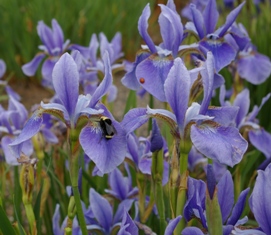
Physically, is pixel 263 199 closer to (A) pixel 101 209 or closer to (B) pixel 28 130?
(B) pixel 28 130

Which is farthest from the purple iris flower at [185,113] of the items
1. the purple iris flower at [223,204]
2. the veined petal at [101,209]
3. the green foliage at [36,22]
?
the green foliage at [36,22]

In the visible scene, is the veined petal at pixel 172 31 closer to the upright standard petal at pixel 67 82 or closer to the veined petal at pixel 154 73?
the veined petal at pixel 154 73

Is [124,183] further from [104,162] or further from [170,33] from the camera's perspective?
[104,162]

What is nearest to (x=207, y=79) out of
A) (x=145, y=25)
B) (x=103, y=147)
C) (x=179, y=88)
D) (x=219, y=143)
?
(x=179, y=88)

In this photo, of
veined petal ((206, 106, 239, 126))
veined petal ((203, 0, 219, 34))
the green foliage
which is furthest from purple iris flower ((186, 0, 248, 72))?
the green foliage

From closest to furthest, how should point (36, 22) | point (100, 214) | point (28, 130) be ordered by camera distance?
point (28, 130) < point (100, 214) < point (36, 22)

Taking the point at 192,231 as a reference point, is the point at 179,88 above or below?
above

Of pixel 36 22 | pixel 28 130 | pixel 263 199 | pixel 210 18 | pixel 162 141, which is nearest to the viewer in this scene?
pixel 263 199
